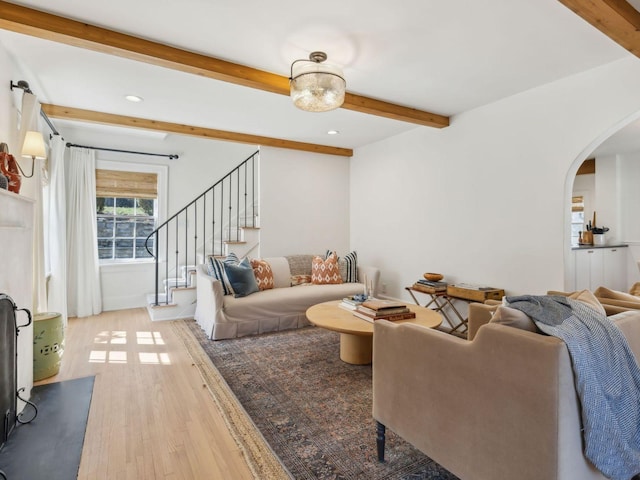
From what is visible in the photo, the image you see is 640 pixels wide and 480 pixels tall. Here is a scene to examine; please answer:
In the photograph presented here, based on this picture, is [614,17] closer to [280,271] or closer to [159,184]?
[280,271]

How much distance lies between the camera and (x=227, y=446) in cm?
191

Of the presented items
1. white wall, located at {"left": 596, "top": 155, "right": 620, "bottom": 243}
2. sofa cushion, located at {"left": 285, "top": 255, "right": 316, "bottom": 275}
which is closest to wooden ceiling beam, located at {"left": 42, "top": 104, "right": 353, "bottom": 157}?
sofa cushion, located at {"left": 285, "top": 255, "right": 316, "bottom": 275}

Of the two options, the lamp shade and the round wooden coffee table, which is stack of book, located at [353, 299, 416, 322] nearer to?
the round wooden coffee table

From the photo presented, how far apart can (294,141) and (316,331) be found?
9.53 ft

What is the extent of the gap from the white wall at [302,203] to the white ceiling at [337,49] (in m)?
1.54

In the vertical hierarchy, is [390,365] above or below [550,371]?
below

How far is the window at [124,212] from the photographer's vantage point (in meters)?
5.07

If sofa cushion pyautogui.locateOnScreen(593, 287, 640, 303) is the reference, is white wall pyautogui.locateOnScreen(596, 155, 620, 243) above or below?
above

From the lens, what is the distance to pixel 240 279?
157 inches

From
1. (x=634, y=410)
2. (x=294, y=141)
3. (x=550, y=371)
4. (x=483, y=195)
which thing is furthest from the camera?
(x=294, y=141)

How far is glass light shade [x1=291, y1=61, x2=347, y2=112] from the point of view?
2.49 metres

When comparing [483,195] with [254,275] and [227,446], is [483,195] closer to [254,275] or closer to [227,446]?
[254,275]

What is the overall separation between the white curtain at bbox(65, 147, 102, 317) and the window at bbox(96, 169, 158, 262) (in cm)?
23

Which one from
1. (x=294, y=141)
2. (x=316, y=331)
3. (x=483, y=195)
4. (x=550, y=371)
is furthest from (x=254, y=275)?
(x=550, y=371)
